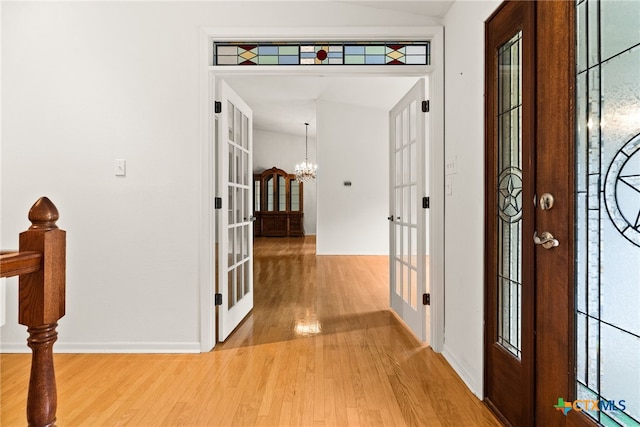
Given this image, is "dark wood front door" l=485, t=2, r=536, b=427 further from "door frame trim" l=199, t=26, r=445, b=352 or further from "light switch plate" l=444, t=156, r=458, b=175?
"door frame trim" l=199, t=26, r=445, b=352

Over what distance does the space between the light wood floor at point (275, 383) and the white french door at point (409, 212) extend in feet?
0.73

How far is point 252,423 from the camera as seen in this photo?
1.71 m

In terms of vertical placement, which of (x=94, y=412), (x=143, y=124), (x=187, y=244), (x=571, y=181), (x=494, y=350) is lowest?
(x=94, y=412)

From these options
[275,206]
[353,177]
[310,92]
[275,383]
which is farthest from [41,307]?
[275,206]

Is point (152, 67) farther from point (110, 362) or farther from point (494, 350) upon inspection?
point (494, 350)

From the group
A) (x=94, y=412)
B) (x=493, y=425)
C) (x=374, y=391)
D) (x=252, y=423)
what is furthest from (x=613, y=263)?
(x=94, y=412)

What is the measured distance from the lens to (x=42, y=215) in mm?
1036

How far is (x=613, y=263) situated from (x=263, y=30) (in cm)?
235

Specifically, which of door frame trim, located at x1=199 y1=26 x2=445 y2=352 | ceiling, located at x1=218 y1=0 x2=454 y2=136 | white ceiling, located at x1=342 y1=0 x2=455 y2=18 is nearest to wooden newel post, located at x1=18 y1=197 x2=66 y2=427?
door frame trim, located at x1=199 y1=26 x2=445 y2=352

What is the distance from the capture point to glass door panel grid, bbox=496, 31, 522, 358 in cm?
165

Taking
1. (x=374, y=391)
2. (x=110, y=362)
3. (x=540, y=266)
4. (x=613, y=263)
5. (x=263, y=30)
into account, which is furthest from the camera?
(x=263, y=30)

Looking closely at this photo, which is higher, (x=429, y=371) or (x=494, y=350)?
(x=494, y=350)

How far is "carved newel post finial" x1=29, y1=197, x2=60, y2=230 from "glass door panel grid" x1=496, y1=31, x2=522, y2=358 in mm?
1718

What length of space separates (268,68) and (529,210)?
1.87 metres
